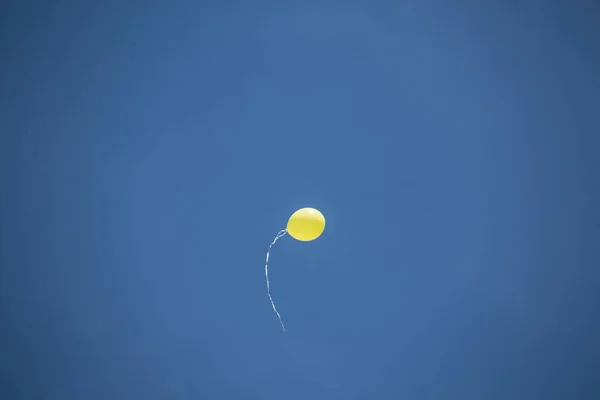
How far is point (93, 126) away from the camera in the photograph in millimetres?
2215

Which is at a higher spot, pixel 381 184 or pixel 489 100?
pixel 489 100

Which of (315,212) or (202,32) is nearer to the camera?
(315,212)

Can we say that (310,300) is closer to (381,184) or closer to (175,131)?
(381,184)

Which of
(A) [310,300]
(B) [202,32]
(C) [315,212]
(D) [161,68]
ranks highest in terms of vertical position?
(B) [202,32]

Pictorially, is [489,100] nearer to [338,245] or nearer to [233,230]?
[338,245]

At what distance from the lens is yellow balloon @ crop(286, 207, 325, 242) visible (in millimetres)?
2043

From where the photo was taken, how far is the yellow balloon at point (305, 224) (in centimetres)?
204

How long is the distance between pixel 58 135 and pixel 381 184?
53.7 inches

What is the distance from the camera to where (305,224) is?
6.69 feet

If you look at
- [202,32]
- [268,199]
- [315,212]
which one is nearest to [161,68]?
[202,32]

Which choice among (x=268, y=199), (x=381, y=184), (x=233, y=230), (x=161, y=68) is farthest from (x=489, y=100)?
(x=161, y=68)

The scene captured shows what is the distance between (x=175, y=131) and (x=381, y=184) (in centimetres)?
89

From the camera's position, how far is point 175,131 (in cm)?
223

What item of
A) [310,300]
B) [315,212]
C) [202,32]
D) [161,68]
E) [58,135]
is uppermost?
[202,32]
